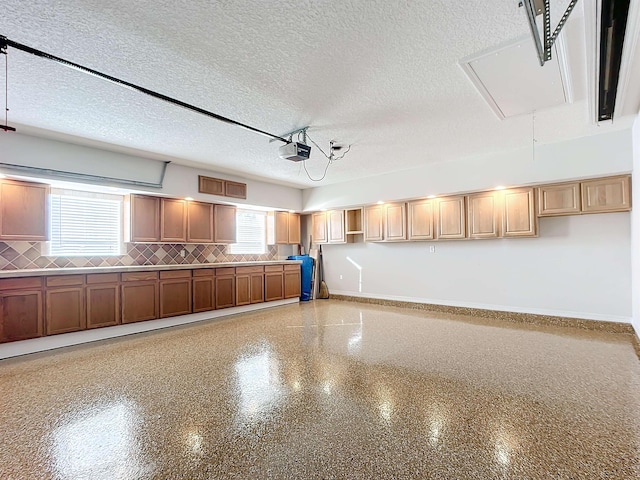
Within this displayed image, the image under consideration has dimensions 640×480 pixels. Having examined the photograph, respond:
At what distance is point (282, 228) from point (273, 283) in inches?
58.2

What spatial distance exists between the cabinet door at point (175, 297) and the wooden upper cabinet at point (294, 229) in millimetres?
2984

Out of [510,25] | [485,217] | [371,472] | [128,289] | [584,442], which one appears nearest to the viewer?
[371,472]

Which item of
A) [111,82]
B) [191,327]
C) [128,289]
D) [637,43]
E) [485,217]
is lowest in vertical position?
[191,327]

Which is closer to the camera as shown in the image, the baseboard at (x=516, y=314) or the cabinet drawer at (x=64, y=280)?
the cabinet drawer at (x=64, y=280)

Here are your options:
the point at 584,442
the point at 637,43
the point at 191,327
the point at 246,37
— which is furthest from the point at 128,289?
the point at 637,43

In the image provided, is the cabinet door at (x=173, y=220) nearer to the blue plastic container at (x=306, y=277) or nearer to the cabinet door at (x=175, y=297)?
the cabinet door at (x=175, y=297)

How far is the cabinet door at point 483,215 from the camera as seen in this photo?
211 inches

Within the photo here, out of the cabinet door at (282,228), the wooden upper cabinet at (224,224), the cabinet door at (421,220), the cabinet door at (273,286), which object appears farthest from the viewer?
the cabinet door at (282,228)

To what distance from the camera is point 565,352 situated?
11.9 feet

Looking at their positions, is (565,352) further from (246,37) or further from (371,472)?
(246,37)

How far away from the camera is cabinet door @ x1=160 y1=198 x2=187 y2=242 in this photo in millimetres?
5433

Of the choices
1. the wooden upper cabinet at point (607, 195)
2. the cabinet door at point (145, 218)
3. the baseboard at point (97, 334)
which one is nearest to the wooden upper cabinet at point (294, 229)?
the baseboard at point (97, 334)

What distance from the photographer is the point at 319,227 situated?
7.81 metres

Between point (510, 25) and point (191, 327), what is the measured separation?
5.25 m
